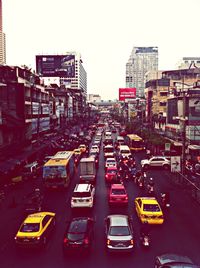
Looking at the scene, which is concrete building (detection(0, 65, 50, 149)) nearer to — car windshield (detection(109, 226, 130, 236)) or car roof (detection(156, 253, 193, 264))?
car windshield (detection(109, 226, 130, 236))

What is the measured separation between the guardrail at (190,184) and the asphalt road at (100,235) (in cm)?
58

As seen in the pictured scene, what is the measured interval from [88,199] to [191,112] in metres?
33.6

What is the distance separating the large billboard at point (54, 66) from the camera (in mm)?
127500

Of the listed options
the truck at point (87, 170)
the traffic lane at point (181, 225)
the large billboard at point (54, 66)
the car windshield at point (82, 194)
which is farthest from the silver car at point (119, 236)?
the large billboard at point (54, 66)

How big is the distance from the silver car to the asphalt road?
0.38 meters

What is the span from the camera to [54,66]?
12912 centimetres

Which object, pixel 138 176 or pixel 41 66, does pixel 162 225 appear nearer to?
pixel 138 176

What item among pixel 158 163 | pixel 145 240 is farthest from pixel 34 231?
pixel 158 163

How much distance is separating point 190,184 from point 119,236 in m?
14.9

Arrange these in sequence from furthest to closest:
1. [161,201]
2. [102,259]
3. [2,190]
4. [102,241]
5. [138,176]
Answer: [138,176] < [2,190] < [161,201] < [102,241] < [102,259]

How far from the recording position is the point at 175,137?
60094 millimetres

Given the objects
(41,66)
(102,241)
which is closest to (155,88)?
(41,66)

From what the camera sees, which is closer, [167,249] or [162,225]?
[167,249]

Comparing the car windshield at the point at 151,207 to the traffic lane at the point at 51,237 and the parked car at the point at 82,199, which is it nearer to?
the parked car at the point at 82,199
